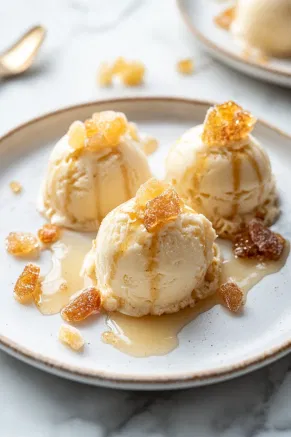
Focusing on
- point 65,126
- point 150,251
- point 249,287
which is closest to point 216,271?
point 249,287

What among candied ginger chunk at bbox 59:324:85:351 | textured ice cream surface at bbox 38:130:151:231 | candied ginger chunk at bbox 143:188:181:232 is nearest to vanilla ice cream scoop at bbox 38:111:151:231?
textured ice cream surface at bbox 38:130:151:231

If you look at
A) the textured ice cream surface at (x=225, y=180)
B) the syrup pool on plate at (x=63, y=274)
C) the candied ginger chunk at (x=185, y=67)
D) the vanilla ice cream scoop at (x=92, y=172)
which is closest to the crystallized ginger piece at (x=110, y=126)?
the vanilla ice cream scoop at (x=92, y=172)

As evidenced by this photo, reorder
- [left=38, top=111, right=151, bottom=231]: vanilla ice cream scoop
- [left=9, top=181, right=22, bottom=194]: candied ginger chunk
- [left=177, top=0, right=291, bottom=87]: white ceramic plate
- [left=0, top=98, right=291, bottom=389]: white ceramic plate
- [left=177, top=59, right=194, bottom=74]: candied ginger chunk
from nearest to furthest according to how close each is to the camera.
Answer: [left=0, top=98, right=291, bottom=389]: white ceramic plate < [left=38, top=111, right=151, bottom=231]: vanilla ice cream scoop < [left=9, top=181, right=22, bottom=194]: candied ginger chunk < [left=177, top=0, right=291, bottom=87]: white ceramic plate < [left=177, top=59, right=194, bottom=74]: candied ginger chunk

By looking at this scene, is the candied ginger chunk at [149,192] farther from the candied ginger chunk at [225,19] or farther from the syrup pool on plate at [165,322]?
the candied ginger chunk at [225,19]

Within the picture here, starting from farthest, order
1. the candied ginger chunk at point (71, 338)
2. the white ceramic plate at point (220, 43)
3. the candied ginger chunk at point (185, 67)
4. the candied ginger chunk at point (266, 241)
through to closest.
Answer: the candied ginger chunk at point (185, 67)
the white ceramic plate at point (220, 43)
the candied ginger chunk at point (266, 241)
the candied ginger chunk at point (71, 338)

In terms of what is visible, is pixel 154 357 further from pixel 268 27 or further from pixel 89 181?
pixel 268 27

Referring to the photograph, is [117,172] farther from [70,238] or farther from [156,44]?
[156,44]

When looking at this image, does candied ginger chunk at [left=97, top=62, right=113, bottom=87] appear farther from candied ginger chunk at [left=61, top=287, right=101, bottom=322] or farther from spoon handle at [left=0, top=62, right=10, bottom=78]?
candied ginger chunk at [left=61, top=287, right=101, bottom=322]
